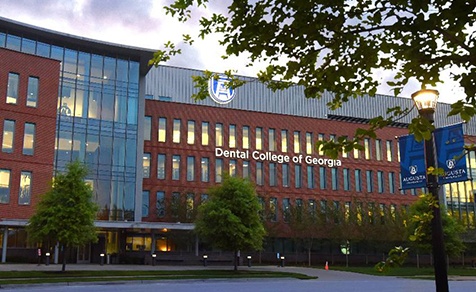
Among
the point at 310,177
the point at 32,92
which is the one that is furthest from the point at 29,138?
the point at 310,177

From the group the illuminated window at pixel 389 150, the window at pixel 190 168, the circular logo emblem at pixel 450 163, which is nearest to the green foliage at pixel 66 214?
the circular logo emblem at pixel 450 163

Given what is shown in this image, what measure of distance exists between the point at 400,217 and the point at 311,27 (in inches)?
2300

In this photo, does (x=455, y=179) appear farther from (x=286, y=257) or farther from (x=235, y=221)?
(x=286, y=257)

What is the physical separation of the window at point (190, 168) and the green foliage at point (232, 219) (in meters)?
19.6

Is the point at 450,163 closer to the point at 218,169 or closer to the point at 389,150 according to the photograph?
the point at 218,169

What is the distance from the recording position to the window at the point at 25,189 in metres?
41.5

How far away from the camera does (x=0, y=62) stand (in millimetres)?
42125

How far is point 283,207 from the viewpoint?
60.2 metres

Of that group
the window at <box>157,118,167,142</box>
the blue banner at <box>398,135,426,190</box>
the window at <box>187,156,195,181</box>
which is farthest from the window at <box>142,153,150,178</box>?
the blue banner at <box>398,135,426,190</box>

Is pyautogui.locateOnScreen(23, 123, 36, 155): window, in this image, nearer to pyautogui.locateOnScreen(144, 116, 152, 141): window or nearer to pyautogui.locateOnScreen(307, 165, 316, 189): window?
pyautogui.locateOnScreen(144, 116, 152, 141): window

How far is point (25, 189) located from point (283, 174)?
1149 inches

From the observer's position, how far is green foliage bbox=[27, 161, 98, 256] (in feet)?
95.2

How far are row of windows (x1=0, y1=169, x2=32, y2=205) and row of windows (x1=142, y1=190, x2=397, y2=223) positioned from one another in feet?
45.8

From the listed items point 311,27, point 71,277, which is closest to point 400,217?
point 71,277
